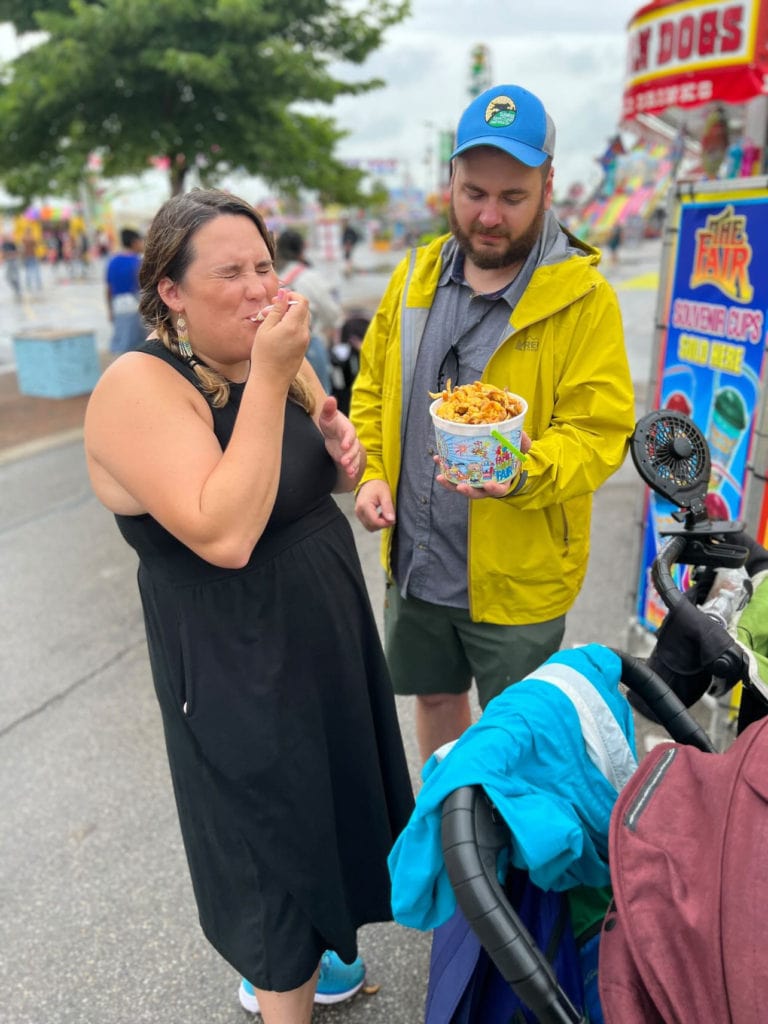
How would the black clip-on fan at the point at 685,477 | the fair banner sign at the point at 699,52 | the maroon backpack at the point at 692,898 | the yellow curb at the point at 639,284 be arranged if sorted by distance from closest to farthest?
the maroon backpack at the point at 692,898, the black clip-on fan at the point at 685,477, the fair banner sign at the point at 699,52, the yellow curb at the point at 639,284

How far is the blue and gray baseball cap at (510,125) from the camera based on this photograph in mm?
1838

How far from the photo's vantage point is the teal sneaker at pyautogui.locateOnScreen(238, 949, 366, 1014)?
2.10 m

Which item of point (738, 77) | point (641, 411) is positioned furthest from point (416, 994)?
point (641, 411)

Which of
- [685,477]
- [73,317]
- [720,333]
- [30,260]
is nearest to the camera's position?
[685,477]

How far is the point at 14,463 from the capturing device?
707 cm

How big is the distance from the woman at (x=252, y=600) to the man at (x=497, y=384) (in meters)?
0.36

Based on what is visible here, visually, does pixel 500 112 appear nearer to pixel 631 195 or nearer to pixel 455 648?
pixel 455 648

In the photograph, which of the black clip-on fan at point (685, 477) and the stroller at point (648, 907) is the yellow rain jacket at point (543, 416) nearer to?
the black clip-on fan at point (685, 477)

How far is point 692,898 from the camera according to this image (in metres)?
0.97

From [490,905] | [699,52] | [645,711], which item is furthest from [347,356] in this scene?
[490,905]

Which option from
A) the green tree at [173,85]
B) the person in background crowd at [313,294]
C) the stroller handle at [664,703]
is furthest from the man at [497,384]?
the green tree at [173,85]

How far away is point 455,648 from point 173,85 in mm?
8659

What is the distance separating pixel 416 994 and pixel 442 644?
3.05 ft

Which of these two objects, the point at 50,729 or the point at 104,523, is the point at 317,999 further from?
the point at 104,523
